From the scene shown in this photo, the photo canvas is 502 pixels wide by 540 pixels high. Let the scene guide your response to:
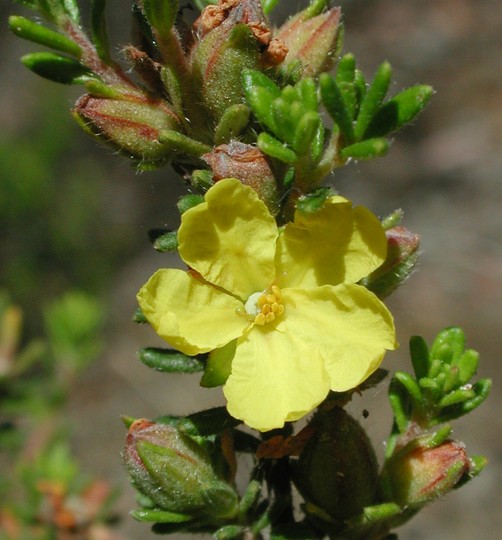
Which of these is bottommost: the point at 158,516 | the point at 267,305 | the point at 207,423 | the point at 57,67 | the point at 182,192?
the point at 182,192

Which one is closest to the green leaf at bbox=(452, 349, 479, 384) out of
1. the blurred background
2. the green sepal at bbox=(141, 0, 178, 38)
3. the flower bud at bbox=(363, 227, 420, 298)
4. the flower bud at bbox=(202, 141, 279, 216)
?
the flower bud at bbox=(363, 227, 420, 298)

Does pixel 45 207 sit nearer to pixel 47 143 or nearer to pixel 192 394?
pixel 47 143

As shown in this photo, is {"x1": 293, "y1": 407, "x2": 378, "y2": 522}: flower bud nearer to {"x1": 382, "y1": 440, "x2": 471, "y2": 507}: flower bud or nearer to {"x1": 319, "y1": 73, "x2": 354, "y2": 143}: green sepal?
{"x1": 382, "y1": 440, "x2": 471, "y2": 507}: flower bud

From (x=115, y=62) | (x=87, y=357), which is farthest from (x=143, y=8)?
(x=87, y=357)

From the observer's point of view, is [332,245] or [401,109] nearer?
[401,109]

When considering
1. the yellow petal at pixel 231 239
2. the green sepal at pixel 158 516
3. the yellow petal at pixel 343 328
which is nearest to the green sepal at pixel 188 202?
the yellow petal at pixel 231 239

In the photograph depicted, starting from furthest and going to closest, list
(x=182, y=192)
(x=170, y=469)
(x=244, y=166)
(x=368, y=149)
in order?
(x=182, y=192) < (x=170, y=469) < (x=244, y=166) < (x=368, y=149)

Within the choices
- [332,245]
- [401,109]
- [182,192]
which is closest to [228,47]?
[401,109]

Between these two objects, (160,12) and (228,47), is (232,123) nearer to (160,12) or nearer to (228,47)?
(228,47)
